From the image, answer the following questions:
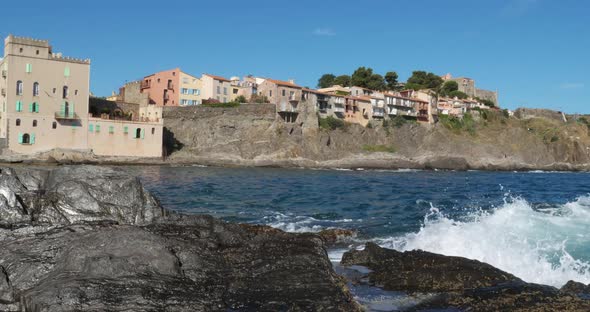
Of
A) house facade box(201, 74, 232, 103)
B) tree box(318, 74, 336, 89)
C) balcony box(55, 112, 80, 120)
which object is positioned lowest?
balcony box(55, 112, 80, 120)

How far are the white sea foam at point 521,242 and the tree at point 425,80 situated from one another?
352ft

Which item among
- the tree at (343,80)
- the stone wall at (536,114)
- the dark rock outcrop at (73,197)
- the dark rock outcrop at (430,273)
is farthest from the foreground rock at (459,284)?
the stone wall at (536,114)

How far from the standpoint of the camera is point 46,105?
188 ft

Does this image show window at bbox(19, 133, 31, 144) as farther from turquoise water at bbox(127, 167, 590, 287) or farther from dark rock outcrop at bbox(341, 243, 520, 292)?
Answer: dark rock outcrop at bbox(341, 243, 520, 292)

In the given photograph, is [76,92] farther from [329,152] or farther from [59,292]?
[59,292]

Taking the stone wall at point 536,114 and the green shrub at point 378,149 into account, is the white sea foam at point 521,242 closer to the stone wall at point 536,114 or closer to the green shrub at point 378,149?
the green shrub at point 378,149

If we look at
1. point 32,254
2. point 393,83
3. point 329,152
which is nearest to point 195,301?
point 32,254

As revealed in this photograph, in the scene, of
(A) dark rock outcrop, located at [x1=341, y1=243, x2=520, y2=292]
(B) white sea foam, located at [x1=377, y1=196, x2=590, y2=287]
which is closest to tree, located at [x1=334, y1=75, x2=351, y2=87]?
(B) white sea foam, located at [x1=377, y1=196, x2=590, y2=287]

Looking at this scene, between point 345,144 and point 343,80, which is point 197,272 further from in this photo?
point 343,80

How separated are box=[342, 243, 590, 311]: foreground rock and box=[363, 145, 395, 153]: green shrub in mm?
67445

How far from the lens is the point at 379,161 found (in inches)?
2992

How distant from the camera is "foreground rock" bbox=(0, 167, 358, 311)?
26.6ft

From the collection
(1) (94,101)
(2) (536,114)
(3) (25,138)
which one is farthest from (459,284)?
(2) (536,114)

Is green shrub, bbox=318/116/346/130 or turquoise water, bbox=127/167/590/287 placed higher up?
green shrub, bbox=318/116/346/130
